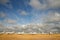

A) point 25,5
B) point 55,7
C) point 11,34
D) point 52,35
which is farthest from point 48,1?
point 11,34

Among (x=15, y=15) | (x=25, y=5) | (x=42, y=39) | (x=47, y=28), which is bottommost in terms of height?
(x=42, y=39)

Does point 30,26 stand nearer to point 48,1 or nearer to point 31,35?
point 31,35

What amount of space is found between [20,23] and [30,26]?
18 cm

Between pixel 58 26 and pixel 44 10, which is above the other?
pixel 44 10

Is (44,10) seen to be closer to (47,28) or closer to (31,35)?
(47,28)

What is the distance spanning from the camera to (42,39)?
2.34m

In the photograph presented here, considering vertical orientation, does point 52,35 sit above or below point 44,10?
below

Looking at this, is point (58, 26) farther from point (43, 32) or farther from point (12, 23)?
point (12, 23)

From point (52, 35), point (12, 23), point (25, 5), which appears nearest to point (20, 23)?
point (12, 23)

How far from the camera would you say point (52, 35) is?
2.33 m

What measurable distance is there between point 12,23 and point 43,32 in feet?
1.79

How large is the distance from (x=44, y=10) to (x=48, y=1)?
6.5 inches

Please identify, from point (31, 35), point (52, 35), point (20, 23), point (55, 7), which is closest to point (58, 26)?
point (52, 35)

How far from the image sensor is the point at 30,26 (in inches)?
93.9
